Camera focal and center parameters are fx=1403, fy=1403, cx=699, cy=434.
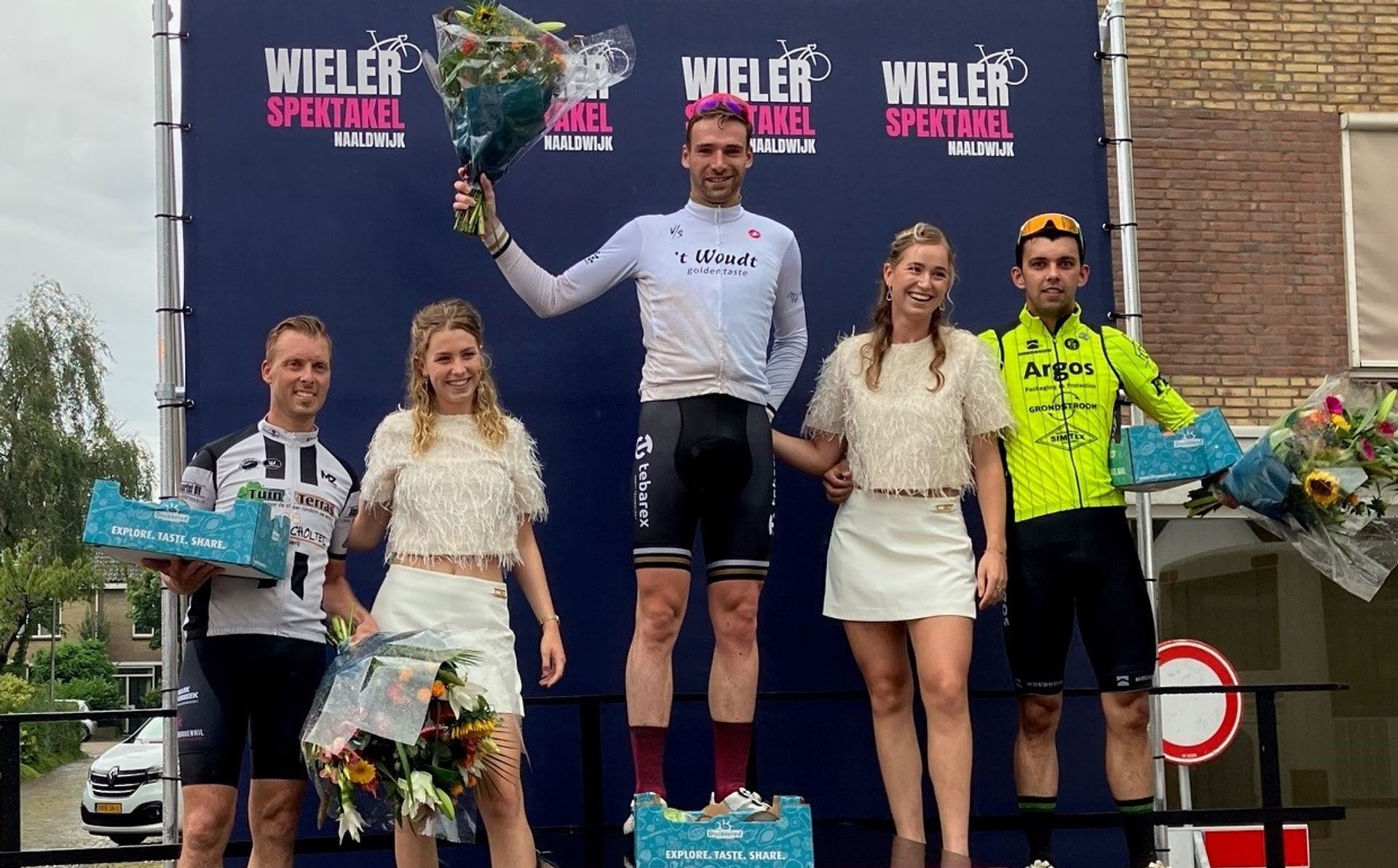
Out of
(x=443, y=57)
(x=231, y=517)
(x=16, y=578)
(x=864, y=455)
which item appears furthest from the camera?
(x=16, y=578)

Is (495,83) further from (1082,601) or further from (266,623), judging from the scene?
(1082,601)

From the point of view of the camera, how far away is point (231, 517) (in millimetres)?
3172

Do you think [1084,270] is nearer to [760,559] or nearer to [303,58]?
[760,559]

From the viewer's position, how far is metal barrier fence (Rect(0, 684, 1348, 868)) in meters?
3.43

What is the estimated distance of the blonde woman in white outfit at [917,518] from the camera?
141 inches

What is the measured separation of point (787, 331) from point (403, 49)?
140 cm

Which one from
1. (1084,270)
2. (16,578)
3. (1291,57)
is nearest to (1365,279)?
(1291,57)

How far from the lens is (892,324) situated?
3.82m

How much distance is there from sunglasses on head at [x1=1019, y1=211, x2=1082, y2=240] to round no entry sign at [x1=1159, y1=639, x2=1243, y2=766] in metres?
1.76

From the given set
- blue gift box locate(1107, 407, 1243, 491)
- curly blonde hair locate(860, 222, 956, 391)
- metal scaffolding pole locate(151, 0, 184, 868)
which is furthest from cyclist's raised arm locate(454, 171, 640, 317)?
blue gift box locate(1107, 407, 1243, 491)

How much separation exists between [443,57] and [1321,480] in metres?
2.47

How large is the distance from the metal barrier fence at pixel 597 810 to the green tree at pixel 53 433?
20.5 m

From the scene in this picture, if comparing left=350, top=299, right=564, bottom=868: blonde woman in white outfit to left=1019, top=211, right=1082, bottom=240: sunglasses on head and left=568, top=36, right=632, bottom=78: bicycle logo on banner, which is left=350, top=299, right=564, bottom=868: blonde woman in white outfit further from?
left=1019, top=211, right=1082, bottom=240: sunglasses on head

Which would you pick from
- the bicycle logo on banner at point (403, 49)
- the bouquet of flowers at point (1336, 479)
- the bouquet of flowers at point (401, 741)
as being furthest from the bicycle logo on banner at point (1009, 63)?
the bouquet of flowers at point (401, 741)
